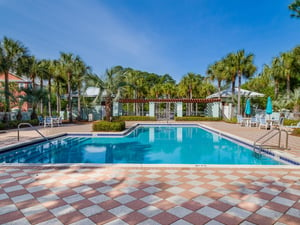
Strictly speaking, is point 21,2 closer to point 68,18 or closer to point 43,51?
point 68,18

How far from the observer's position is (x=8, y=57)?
13266mm

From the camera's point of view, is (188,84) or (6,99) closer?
(6,99)

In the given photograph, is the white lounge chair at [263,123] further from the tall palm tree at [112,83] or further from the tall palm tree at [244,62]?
the tall palm tree at [112,83]

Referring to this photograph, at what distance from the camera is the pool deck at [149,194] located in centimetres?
248

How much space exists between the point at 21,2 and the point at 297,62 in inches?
823

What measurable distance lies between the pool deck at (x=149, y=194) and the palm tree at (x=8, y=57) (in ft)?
36.1

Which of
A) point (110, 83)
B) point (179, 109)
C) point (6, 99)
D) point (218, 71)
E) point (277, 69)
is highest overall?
point (218, 71)

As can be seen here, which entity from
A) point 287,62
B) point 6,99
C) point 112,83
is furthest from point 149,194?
point 287,62

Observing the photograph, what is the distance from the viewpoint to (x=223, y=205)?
2.80m

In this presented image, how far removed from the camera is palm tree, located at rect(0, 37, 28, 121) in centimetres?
1293

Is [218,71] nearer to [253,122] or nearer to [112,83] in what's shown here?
[253,122]

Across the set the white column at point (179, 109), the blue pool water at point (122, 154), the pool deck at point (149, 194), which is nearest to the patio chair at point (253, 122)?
the blue pool water at point (122, 154)

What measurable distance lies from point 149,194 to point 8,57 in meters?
15.1

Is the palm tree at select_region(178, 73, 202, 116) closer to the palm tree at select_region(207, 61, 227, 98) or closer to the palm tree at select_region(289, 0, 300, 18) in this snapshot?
the palm tree at select_region(207, 61, 227, 98)
